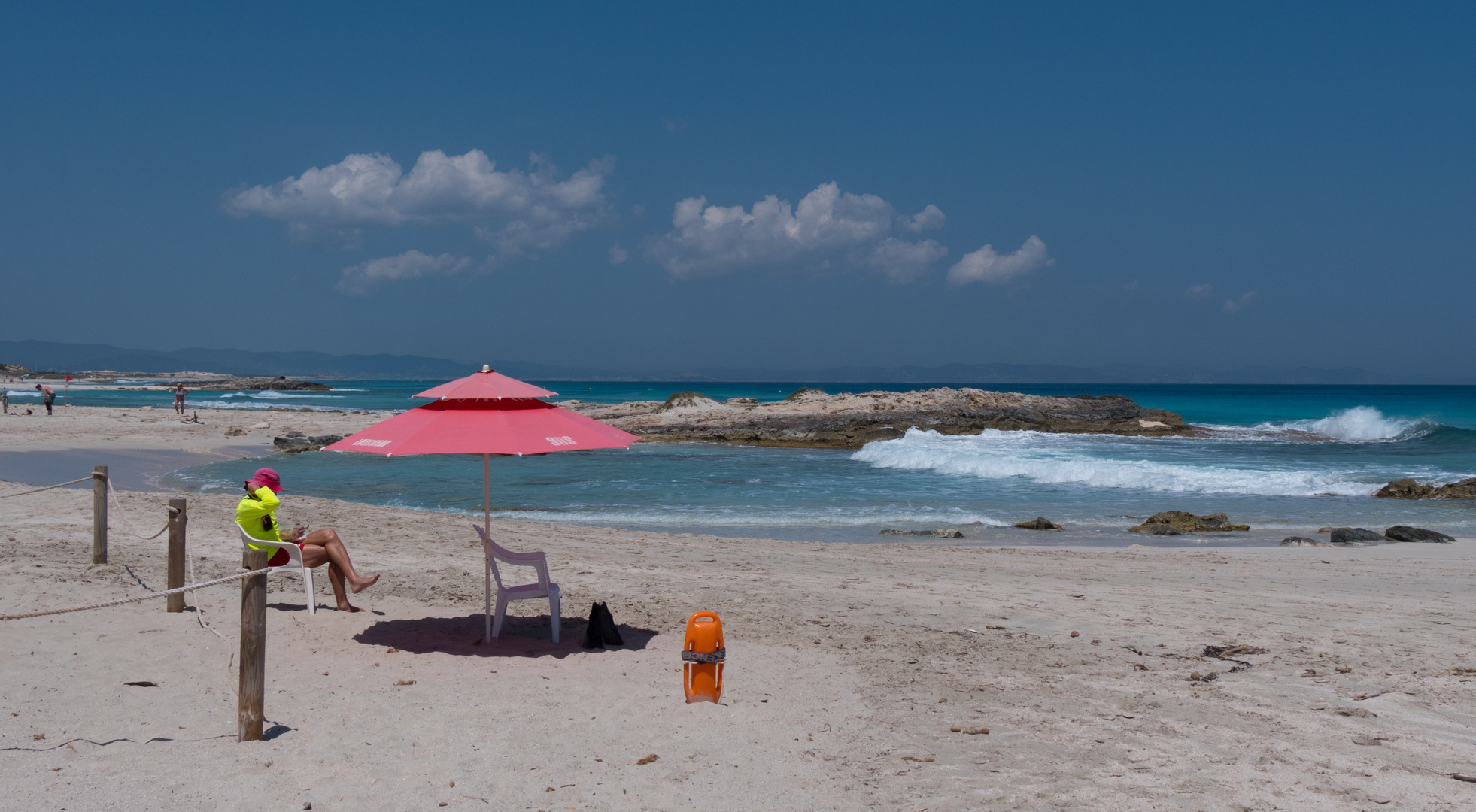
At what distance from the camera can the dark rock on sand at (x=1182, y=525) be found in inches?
543

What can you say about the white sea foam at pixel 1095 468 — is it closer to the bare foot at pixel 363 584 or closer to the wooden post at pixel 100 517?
the bare foot at pixel 363 584

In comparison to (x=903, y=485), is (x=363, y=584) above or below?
above

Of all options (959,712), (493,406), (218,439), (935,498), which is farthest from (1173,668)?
(218,439)

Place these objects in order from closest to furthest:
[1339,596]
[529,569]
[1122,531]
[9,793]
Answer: [9,793] < [1339,596] < [529,569] < [1122,531]

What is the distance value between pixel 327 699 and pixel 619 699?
1.79 meters

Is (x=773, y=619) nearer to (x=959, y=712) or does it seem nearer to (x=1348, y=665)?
(x=959, y=712)

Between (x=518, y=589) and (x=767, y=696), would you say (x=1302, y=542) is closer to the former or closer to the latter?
(x=767, y=696)

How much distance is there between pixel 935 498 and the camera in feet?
58.1

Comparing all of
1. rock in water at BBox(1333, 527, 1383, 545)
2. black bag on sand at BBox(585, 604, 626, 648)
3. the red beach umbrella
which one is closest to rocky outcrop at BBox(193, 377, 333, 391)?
the red beach umbrella

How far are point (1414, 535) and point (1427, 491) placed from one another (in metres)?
6.89

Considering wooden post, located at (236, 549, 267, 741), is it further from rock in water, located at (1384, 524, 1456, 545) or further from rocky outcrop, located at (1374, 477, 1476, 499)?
rocky outcrop, located at (1374, 477, 1476, 499)

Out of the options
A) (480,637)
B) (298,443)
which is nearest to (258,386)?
(298,443)

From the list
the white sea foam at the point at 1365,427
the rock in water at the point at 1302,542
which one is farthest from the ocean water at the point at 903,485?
the white sea foam at the point at 1365,427

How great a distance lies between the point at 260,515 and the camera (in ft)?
23.4
